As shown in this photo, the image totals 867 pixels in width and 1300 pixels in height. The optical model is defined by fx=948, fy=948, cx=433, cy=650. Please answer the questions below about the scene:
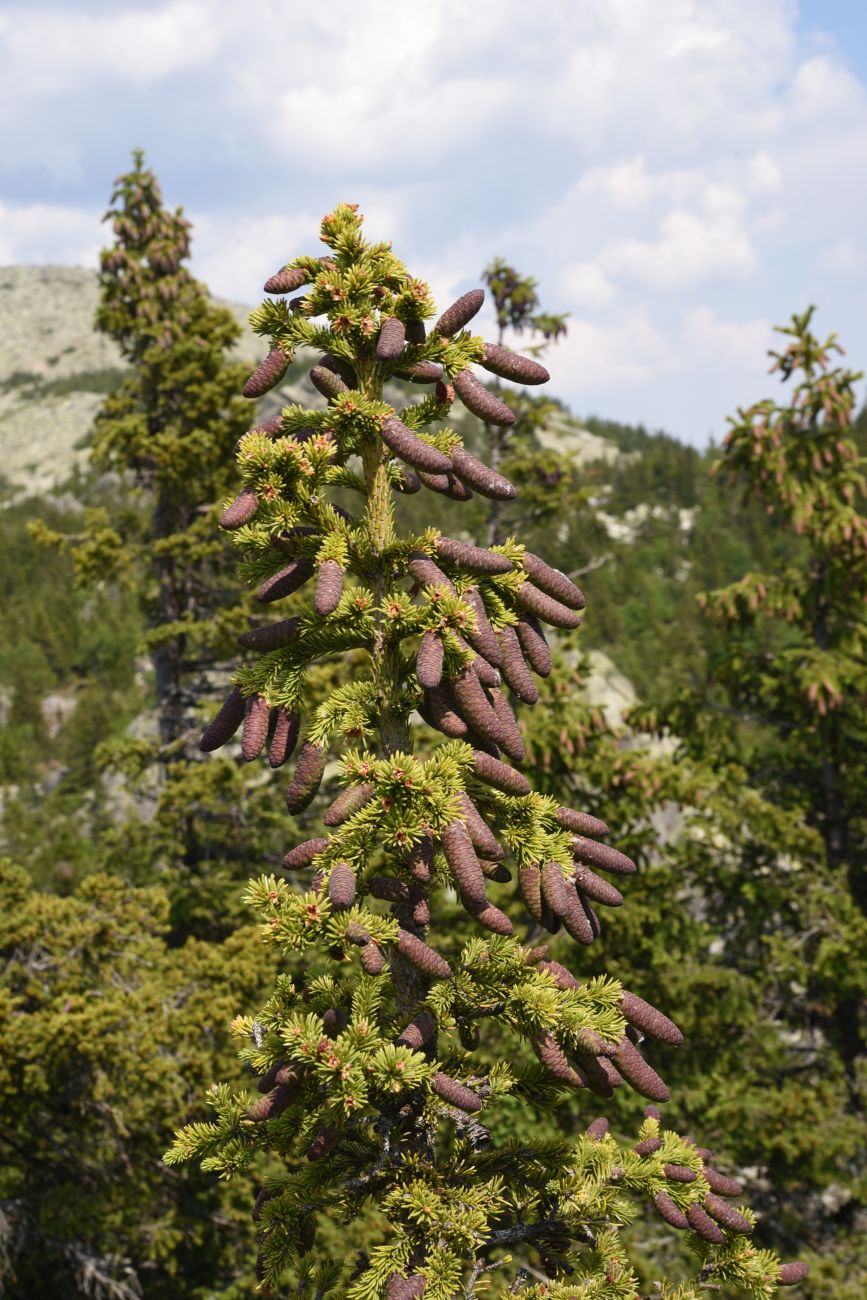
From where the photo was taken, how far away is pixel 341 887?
364 centimetres

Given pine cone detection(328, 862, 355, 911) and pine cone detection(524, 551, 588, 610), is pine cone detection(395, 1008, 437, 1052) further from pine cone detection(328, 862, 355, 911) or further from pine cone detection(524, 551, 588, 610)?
pine cone detection(524, 551, 588, 610)

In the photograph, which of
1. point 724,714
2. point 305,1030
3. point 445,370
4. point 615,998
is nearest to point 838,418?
point 724,714

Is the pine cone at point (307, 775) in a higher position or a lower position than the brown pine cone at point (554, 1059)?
higher

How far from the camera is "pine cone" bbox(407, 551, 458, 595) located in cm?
402

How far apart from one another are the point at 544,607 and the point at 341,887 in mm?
1548

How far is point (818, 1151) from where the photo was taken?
11641 millimetres

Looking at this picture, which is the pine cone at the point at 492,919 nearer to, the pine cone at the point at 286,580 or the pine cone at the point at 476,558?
the pine cone at the point at 476,558

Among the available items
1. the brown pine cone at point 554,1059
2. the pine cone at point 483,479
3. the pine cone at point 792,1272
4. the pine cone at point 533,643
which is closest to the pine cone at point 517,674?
the pine cone at point 533,643

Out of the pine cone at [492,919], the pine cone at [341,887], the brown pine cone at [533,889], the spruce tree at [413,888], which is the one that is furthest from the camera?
the brown pine cone at [533,889]

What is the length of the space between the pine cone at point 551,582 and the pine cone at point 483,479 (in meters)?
0.32

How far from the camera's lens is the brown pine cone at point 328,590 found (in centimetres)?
383

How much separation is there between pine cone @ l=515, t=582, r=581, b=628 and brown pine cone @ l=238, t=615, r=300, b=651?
104 centimetres

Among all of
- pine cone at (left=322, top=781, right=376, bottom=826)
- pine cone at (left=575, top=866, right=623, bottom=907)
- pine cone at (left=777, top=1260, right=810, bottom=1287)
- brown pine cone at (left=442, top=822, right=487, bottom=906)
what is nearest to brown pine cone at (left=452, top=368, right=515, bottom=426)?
pine cone at (left=322, top=781, right=376, bottom=826)

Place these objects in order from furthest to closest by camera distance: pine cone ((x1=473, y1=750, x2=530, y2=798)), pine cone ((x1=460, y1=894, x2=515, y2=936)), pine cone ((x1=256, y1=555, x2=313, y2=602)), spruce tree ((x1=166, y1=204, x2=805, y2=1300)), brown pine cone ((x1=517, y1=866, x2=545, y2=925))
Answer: pine cone ((x1=256, y1=555, x2=313, y2=602)), brown pine cone ((x1=517, y1=866, x2=545, y2=925)), pine cone ((x1=473, y1=750, x2=530, y2=798)), pine cone ((x1=460, y1=894, x2=515, y2=936)), spruce tree ((x1=166, y1=204, x2=805, y2=1300))
